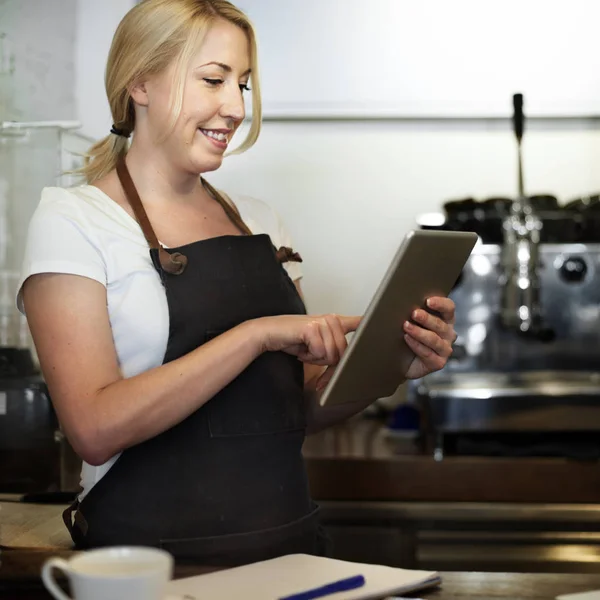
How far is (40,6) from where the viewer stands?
2162 millimetres

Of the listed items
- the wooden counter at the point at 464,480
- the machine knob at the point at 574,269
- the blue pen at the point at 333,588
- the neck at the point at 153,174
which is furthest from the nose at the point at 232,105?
the machine knob at the point at 574,269

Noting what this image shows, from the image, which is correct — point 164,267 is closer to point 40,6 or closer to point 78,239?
point 78,239

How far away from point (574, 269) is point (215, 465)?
1.40 metres

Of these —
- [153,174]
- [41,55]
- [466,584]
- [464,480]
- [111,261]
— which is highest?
[41,55]

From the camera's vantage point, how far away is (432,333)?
1.25m

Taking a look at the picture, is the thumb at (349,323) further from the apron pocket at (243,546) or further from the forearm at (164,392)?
the apron pocket at (243,546)

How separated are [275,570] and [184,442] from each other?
0.33 metres

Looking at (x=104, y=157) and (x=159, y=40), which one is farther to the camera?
(x=104, y=157)

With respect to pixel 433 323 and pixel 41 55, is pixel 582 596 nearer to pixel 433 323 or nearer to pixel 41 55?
pixel 433 323

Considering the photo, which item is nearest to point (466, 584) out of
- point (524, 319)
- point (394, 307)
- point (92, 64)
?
point (394, 307)

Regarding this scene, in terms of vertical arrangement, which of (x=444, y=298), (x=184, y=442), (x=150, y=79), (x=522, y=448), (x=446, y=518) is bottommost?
(x=446, y=518)

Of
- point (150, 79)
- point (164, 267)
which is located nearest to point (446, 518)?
point (164, 267)

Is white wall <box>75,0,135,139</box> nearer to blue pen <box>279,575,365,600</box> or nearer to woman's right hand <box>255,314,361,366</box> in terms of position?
woman's right hand <box>255,314,361,366</box>

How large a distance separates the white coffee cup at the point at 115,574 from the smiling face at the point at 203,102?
79 centimetres
